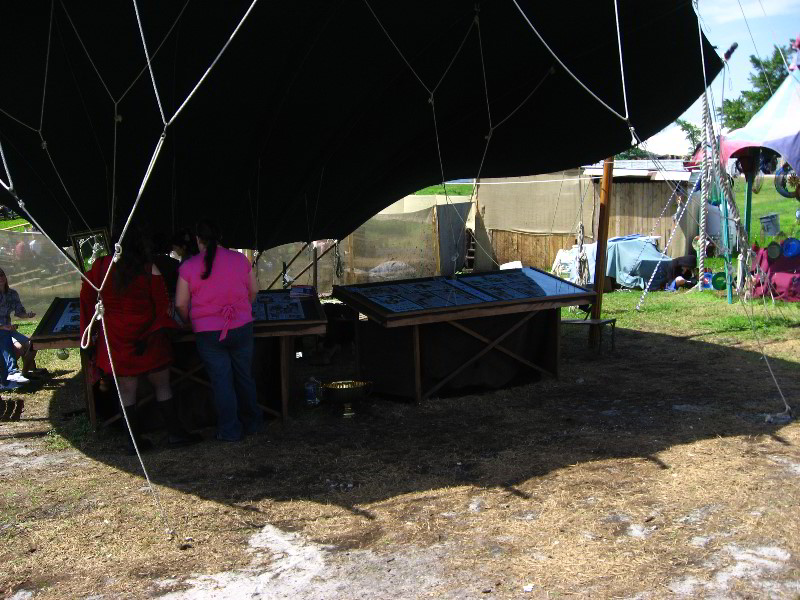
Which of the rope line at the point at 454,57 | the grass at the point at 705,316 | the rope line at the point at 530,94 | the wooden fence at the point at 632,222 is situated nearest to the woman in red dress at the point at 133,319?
the rope line at the point at 454,57

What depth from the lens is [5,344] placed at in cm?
902

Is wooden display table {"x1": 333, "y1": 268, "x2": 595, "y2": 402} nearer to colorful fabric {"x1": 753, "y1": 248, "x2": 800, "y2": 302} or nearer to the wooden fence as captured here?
colorful fabric {"x1": 753, "y1": 248, "x2": 800, "y2": 302}

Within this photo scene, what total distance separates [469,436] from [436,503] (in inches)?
61.1

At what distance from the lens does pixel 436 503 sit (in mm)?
5453

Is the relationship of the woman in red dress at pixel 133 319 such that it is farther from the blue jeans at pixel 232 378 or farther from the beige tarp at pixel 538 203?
the beige tarp at pixel 538 203

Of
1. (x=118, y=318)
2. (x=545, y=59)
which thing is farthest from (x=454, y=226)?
(x=118, y=318)

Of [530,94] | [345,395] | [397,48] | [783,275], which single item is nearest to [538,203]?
[783,275]

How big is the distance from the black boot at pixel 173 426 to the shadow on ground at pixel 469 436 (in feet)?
0.40

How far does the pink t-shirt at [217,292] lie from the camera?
650 cm

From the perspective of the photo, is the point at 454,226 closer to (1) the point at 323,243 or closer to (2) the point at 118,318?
(1) the point at 323,243

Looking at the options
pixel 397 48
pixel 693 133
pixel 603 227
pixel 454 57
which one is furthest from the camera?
pixel 693 133

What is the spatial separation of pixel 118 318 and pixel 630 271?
42.1 feet

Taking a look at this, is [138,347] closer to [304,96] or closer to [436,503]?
[436,503]

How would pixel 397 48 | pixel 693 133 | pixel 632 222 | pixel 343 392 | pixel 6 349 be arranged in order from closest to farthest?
pixel 343 392
pixel 397 48
pixel 6 349
pixel 693 133
pixel 632 222
